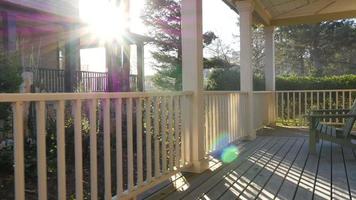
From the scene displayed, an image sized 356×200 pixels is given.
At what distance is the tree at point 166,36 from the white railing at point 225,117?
9750 mm

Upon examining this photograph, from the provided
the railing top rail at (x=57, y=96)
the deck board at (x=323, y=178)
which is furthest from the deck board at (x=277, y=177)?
the railing top rail at (x=57, y=96)

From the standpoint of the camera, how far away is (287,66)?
26.2 meters

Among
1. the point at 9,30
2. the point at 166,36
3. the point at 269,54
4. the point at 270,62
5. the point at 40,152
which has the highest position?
the point at 166,36

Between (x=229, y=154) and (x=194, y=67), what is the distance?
5.59 ft

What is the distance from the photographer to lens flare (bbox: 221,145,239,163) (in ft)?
15.3

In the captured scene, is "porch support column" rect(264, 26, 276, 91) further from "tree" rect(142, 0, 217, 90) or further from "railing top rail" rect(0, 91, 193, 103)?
"tree" rect(142, 0, 217, 90)

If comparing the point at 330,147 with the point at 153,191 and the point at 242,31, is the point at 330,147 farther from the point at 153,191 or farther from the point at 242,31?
the point at 153,191

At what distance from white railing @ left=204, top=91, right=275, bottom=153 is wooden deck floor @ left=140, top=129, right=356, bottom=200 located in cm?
30

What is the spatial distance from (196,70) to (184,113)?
1.64ft

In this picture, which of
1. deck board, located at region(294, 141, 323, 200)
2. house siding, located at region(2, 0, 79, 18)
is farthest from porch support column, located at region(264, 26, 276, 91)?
house siding, located at region(2, 0, 79, 18)

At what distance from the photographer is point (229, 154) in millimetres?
5047

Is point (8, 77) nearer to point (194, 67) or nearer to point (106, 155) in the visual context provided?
point (194, 67)

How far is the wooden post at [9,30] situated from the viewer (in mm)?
8336

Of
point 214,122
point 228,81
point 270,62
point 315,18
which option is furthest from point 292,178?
point 228,81
